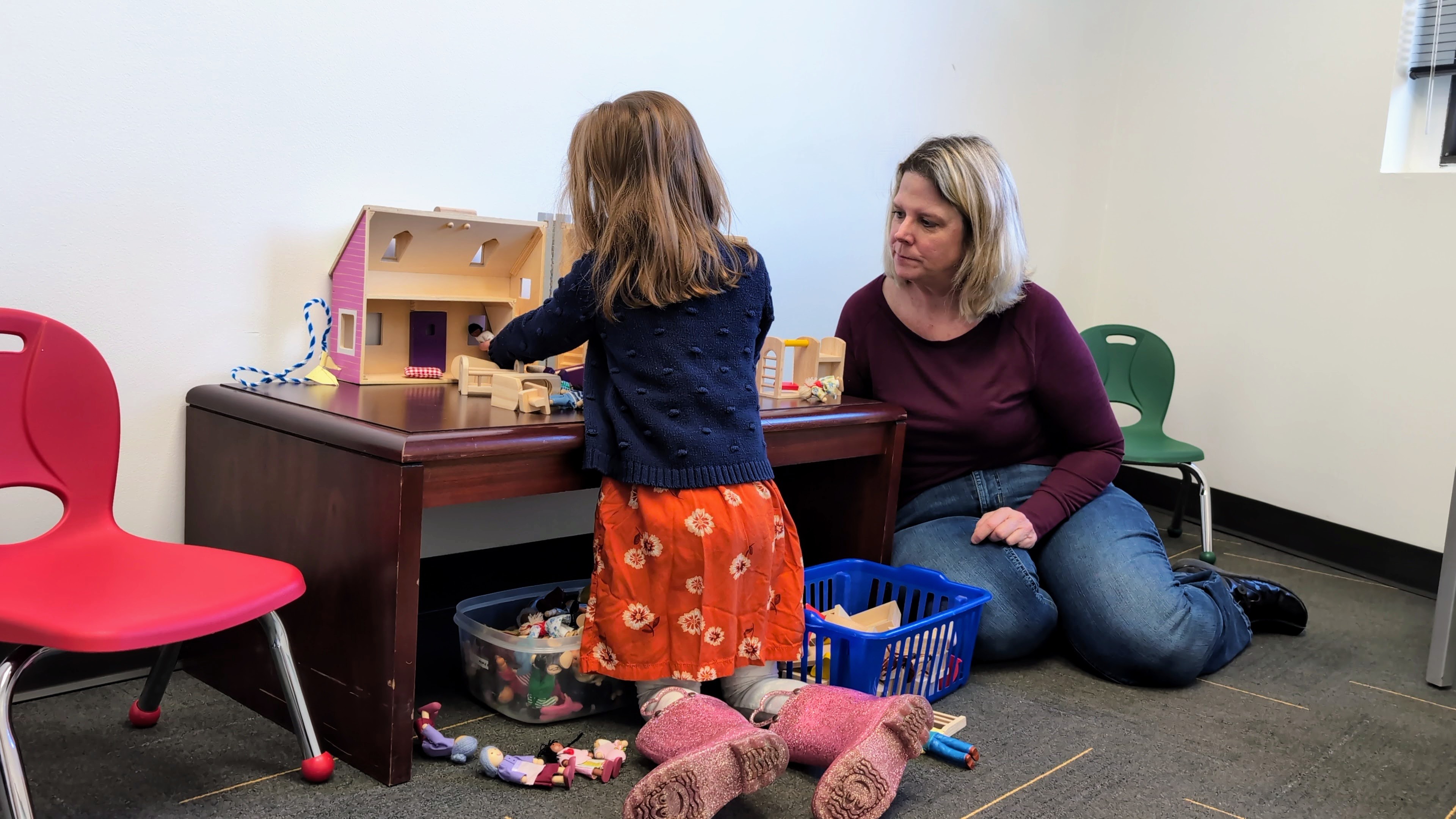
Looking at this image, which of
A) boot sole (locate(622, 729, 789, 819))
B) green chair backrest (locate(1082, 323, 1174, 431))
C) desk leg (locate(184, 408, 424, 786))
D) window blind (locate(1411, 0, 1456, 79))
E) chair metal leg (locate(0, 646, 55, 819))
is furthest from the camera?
green chair backrest (locate(1082, 323, 1174, 431))

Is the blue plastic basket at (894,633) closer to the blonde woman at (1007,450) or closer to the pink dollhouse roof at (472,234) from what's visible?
the blonde woman at (1007,450)

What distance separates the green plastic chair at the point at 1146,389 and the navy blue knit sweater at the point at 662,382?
1572 millimetres

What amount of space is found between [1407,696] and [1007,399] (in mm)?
863

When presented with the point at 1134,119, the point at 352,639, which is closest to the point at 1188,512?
the point at 1134,119

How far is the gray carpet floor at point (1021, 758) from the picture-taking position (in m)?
1.36

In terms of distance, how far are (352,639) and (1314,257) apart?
2604 mm

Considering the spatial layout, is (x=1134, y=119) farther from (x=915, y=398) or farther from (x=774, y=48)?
(x=915, y=398)

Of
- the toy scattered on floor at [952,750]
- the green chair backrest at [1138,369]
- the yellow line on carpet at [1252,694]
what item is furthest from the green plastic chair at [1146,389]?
the toy scattered on floor at [952,750]

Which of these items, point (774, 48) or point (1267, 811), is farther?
point (774, 48)

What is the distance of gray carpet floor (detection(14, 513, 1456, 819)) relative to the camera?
1356 millimetres

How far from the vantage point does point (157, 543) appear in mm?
1389

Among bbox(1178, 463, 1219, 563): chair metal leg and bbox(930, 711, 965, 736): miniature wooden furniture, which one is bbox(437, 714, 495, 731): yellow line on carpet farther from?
bbox(1178, 463, 1219, 563): chair metal leg

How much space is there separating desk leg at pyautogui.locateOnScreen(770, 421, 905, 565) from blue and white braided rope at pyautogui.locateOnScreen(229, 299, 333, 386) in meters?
0.80

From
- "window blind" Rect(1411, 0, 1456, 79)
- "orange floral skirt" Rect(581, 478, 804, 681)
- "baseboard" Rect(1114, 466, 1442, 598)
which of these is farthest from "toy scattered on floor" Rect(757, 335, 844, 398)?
"window blind" Rect(1411, 0, 1456, 79)
